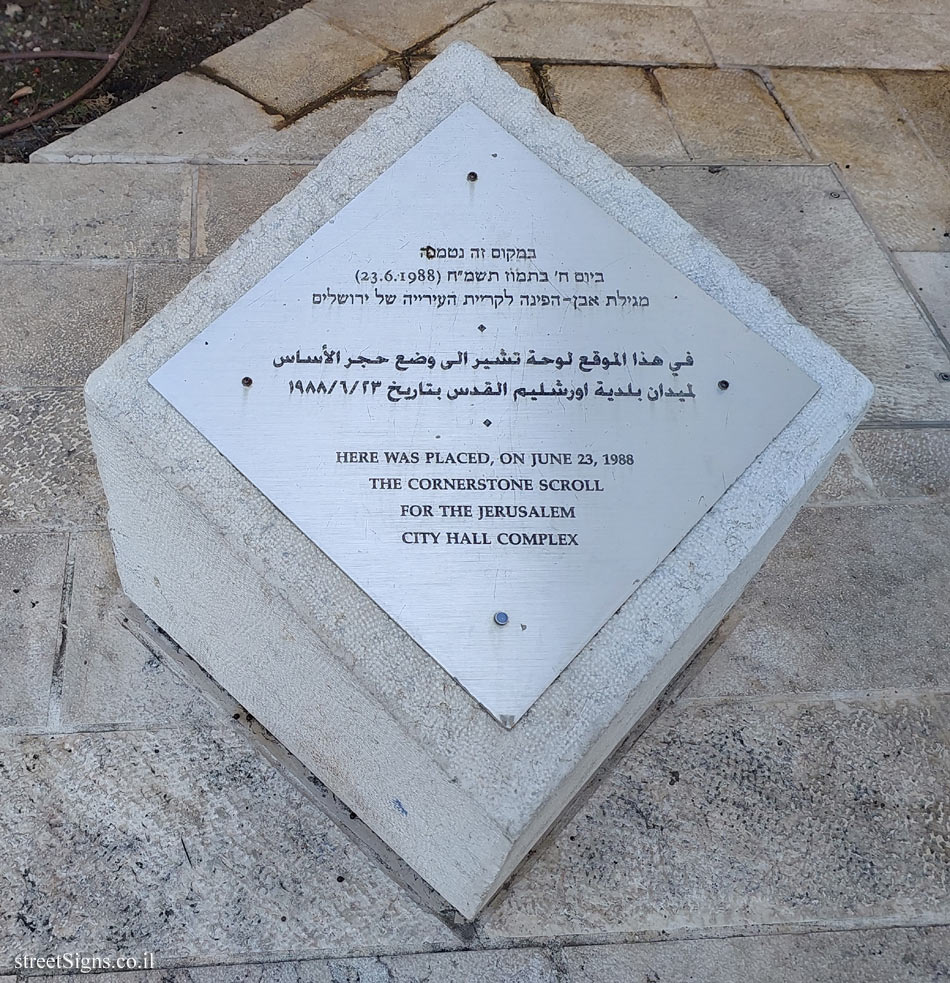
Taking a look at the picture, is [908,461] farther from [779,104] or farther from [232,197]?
[232,197]

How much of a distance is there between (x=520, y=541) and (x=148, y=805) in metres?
1.19

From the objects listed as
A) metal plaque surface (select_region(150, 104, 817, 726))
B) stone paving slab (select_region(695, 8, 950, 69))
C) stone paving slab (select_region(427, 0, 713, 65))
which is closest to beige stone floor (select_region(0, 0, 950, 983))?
stone paving slab (select_region(427, 0, 713, 65))

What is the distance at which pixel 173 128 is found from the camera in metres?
3.73

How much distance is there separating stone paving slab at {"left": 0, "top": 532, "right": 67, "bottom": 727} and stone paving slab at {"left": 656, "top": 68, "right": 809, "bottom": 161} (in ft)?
9.80

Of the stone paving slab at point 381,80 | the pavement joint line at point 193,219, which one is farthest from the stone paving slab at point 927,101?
the pavement joint line at point 193,219

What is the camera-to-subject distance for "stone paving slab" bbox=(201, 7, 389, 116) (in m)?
3.96

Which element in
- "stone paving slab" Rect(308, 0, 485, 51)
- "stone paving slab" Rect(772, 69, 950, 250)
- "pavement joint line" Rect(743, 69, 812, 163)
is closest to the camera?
"stone paving slab" Rect(772, 69, 950, 250)

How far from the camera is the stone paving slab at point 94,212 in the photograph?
130 inches

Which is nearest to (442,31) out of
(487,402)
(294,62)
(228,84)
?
(294,62)

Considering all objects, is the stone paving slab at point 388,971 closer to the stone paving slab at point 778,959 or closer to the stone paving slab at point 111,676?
the stone paving slab at point 778,959

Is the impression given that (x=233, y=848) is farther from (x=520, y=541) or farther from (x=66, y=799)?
(x=520, y=541)

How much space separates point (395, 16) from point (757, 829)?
154 inches

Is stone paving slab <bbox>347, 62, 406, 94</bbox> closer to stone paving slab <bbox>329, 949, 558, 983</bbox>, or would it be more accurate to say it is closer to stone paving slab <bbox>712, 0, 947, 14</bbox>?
stone paving slab <bbox>712, 0, 947, 14</bbox>

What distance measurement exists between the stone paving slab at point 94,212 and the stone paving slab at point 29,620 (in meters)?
1.20
